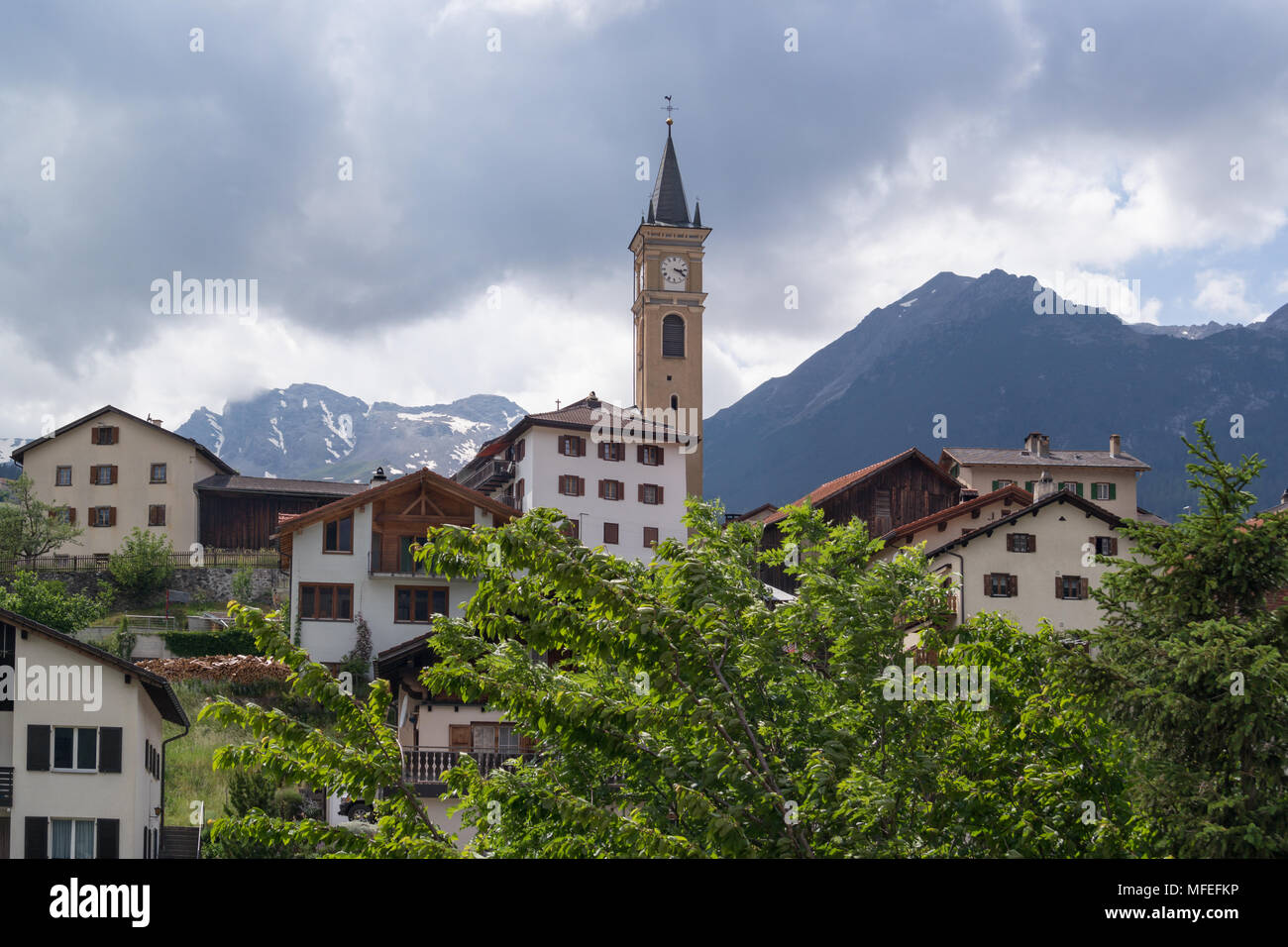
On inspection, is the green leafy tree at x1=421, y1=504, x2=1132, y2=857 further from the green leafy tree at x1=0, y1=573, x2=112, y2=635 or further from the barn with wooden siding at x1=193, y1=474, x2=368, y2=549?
the barn with wooden siding at x1=193, y1=474, x2=368, y2=549

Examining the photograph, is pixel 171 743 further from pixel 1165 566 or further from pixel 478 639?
pixel 1165 566

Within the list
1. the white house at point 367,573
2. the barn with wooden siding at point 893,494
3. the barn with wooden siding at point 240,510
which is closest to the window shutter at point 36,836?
the white house at point 367,573

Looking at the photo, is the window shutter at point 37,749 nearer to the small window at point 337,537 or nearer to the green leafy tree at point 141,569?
the small window at point 337,537

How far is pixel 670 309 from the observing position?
352 feet

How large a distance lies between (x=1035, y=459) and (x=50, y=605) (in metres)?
58.5

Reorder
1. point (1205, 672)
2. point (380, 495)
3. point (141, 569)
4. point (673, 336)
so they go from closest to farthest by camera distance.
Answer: point (1205, 672) → point (380, 495) → point (141, 569) → point (673, 336)

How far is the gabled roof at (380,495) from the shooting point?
50.5m

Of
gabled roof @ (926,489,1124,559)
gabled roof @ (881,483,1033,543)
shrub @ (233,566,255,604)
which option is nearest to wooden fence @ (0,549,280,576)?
shrub @ (233,566,255,604)

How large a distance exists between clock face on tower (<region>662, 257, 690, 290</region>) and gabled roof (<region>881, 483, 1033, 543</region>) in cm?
4853

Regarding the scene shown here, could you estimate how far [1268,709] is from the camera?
1275cm

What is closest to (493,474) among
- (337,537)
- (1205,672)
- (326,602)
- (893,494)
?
(893,494)

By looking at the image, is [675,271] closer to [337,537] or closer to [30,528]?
[30,528]

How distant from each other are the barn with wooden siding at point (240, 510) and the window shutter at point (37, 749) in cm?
4070

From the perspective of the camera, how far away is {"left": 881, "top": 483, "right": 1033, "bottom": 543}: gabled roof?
60562mm
